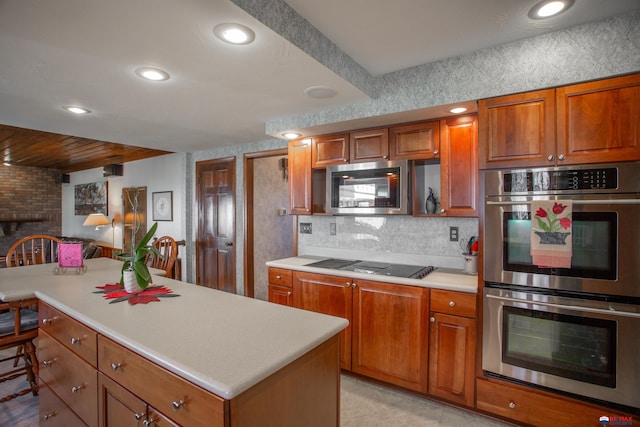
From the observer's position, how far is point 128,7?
1327 millimetres

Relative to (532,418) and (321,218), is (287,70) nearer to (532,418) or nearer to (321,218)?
(321,218)

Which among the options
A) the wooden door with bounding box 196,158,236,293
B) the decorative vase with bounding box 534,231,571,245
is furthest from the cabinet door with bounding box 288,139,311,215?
the decorative vase with bounding box 534,231,571,245

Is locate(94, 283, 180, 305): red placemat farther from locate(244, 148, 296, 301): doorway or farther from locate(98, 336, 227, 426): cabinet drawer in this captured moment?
locate(244, 148, 296, 301): doorway

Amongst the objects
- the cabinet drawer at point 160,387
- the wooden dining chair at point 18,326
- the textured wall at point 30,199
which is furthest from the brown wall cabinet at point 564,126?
the textured wall at point 30,199

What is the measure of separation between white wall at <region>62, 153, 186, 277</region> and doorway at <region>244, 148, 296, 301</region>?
132cm

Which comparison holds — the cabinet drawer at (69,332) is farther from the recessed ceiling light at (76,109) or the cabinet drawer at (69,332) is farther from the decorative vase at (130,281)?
the recessed ceiling light at (76,109)

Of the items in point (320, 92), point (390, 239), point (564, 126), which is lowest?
point (390, 239)

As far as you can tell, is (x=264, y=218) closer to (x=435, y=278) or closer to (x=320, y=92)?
(x=320, y=92)

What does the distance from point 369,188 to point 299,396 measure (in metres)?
1.92

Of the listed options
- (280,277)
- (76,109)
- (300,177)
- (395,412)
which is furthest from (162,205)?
(395,412)

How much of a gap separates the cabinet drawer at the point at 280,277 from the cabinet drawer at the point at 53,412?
167 cm

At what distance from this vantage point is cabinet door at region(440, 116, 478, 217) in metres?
2.30

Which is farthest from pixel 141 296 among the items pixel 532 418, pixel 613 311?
pixel 613 311

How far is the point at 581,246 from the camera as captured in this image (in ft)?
5.78
